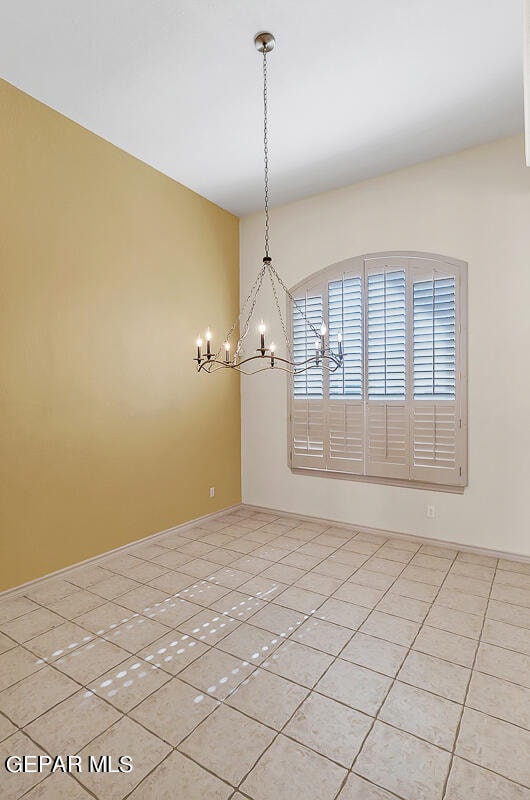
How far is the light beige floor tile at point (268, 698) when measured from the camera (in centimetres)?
182

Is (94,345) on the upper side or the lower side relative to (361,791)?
upper

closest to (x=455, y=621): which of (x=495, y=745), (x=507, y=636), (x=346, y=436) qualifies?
(x=507, y=636)

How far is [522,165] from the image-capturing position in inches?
131

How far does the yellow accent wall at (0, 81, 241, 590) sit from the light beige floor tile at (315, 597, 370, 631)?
1.79 m

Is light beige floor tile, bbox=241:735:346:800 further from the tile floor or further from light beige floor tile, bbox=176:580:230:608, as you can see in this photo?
light beige floor tile, bbox=176:580:230:608

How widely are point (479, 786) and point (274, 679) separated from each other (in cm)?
89

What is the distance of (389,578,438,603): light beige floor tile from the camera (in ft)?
9.34

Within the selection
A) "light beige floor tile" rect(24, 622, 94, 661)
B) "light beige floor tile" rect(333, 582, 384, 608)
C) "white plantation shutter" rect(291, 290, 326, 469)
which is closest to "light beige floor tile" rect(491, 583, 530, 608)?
"light beige floor tile" rect(333, 582, 384, 608)

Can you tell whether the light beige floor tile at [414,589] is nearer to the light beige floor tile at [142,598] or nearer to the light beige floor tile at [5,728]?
the light beige floor tile at [142,598]

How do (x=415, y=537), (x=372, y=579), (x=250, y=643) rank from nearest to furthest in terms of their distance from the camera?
(x=250, y=643) → (x=372, y=579) → (x=415, y=537)

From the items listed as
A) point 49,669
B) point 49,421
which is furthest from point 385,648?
point 49,421

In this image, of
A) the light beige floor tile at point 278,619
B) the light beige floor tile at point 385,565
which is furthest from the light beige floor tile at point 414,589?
the light beige floor tile at point 278,619

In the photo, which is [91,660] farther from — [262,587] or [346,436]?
[346,436]

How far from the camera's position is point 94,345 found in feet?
11.0
